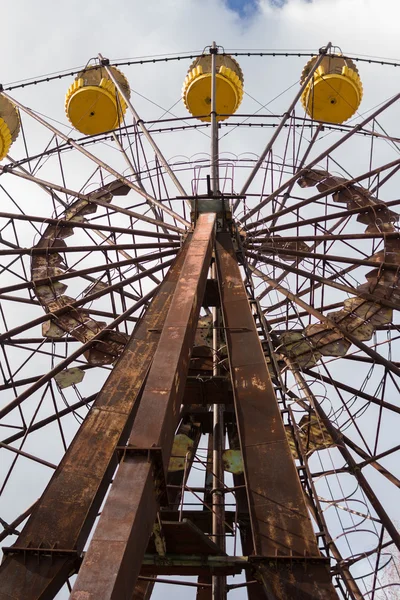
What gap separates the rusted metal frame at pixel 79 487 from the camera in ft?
26.0

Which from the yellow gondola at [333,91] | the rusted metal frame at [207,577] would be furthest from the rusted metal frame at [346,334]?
the yellow gondola at [333,91]

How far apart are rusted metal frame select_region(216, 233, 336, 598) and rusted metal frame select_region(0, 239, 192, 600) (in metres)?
1.49

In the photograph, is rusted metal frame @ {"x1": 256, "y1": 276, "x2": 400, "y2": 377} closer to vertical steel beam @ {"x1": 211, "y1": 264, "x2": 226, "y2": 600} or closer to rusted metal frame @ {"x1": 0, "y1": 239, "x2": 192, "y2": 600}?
vertical steel beam @ {"x1": 211, "y1": 264, "x2": 226, "y2": 600}

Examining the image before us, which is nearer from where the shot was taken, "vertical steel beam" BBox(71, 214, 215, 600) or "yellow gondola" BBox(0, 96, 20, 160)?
"vertical steel beam" BBox(71, 214, 215, 600)

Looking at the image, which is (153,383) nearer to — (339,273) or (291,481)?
(291,481)

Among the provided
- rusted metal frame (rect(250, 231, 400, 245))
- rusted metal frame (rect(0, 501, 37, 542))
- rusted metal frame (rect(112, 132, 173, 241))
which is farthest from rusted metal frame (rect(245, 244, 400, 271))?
rusted metal frame (rect(0, 501, 37, 542))

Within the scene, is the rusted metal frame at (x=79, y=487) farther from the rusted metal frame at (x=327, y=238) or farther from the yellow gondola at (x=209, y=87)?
the yellow gondola at (x=209, y=87)

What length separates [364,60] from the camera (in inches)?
943

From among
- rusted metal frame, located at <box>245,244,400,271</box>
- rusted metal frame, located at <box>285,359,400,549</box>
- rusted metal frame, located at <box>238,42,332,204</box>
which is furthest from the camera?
rusted metal frame, located at <box>238,42,332,204</box>

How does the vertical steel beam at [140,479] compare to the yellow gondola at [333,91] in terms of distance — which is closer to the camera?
the vertical steel beam at [140,479]

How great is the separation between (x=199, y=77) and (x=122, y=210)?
815 centimetres

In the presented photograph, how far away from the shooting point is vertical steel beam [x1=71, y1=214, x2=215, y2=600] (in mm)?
6145

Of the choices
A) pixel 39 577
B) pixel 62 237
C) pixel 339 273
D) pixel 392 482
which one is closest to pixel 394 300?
pixel 339 273

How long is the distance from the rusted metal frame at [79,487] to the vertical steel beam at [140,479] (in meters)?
1.14
